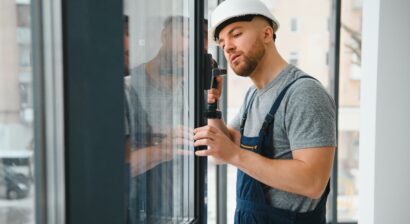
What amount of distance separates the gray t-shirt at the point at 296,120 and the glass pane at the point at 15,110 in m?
0.73

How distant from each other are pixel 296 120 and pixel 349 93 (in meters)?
1.62

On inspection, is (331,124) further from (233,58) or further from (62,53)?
(62,53)

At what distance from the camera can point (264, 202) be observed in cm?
114

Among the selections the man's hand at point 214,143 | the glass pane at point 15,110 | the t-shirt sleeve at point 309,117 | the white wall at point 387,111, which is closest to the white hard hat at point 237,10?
the t-shirt sleeve at point 309,117

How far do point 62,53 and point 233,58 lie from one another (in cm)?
77

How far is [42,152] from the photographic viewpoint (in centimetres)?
51

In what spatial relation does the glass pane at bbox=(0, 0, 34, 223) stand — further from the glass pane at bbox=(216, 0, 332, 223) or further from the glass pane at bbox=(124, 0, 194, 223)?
the glass pane at bbox=(216, 0, 332, 223)

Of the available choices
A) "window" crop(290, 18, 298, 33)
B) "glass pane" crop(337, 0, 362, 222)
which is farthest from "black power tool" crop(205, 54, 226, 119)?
"glass pane" crop(337, 0, 362, 222)

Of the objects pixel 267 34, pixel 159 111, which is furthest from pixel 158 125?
pixel 267 34

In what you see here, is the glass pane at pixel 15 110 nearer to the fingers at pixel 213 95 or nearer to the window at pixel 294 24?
the fingers at pixel 213 95

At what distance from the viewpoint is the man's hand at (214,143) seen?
945mm

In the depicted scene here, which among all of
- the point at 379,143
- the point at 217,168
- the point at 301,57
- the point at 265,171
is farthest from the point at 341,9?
the point at 265,171

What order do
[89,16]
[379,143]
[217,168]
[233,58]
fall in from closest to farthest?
[89,16]
[233,58]
[379,143]
[217,168]

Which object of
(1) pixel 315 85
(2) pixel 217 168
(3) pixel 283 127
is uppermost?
(1) pixel 315 85
